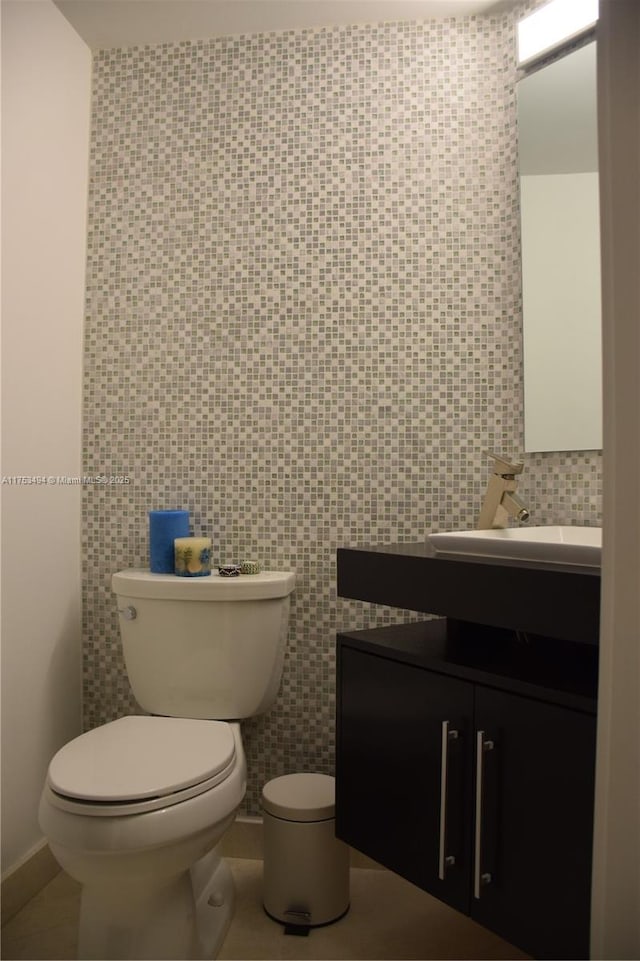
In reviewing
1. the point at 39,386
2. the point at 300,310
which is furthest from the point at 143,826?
the point at 300,310

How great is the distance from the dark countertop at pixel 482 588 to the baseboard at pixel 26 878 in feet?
3.44

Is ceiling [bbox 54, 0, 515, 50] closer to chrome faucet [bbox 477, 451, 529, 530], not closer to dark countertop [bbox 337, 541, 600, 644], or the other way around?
chrome faucet [bbox 477, 451, 529, 530]

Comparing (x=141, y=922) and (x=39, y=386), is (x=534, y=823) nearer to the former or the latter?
(x=141, y=922)

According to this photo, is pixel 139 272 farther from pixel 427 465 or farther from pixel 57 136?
pixel 427 465

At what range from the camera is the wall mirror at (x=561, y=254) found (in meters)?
1.75

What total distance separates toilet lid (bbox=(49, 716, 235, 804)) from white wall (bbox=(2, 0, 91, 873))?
Answer: 0.32 m

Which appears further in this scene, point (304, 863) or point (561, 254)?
point (561, 254)

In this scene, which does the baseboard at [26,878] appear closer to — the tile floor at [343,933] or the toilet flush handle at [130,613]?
the tile floor at [343,933]

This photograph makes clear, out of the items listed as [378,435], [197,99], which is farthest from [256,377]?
[197,99]

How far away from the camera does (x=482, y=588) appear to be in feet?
4.12

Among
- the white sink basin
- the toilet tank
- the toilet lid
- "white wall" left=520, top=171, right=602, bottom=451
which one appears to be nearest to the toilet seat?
the toilet lid

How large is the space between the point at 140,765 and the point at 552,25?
6.57 feet

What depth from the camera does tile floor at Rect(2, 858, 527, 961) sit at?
5.13 ft

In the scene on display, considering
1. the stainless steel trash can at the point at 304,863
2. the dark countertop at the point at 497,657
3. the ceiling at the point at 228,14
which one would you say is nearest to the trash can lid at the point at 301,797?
the stainless steel trash can at the point at 304,863
